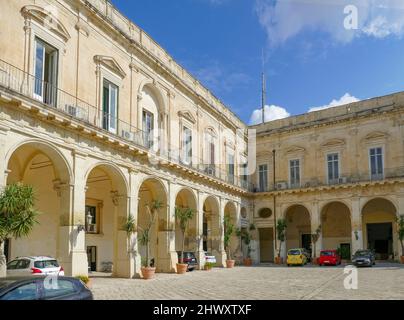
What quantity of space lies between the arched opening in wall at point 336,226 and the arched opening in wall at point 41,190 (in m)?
21.0

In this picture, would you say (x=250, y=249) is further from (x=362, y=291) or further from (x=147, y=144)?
(x=362, y=291)

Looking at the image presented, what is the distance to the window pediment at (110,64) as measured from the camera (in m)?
18.8

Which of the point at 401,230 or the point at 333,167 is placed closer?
the point at 401,230

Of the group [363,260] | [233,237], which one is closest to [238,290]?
[363,260]

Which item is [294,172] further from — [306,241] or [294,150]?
[306,241]

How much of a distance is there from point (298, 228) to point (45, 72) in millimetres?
25404

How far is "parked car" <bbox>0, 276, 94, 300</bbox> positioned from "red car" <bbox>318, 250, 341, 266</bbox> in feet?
80.6

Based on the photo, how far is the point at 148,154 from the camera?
2069cm

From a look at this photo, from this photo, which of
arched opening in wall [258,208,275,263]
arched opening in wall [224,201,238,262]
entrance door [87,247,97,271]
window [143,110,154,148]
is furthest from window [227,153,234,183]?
entrance door [87,247,97,271]

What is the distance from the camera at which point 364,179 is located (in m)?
→ 31.5

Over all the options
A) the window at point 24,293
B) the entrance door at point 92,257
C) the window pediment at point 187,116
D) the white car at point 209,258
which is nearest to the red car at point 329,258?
the white car at point 209,258

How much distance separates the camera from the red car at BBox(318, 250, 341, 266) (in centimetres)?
2958
